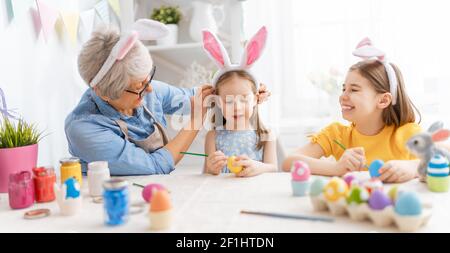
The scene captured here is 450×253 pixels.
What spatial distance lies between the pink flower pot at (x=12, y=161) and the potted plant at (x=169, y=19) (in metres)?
1.13

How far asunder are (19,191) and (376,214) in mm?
800

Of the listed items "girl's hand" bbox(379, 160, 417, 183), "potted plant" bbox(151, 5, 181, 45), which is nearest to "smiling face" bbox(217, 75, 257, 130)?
"girl's hand" bbox(379, 160, 417, 183)

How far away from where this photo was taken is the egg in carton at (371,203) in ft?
2.67

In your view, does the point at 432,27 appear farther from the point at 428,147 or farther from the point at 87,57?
the point at 87,57

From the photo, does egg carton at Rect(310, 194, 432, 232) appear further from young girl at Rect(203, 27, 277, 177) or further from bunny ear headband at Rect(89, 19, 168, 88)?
bunny ear headband at Rect(89, 19, 168, 88)

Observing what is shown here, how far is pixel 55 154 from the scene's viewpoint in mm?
1794

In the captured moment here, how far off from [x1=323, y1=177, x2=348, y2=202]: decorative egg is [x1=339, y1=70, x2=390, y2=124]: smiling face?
1.82 ft

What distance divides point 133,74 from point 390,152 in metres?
→ 0.84

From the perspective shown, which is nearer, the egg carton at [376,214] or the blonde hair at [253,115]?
the egg carton at [376,214]

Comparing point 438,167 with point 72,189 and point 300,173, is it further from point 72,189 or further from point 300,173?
point 72,189

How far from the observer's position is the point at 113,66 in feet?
4.59

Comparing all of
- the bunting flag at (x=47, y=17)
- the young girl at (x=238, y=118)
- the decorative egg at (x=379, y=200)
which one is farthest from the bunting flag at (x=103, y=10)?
the decorative egg at (x=379, y=200)

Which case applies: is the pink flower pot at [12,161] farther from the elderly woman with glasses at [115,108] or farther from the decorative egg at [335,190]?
the decorative egg at [335,190]
